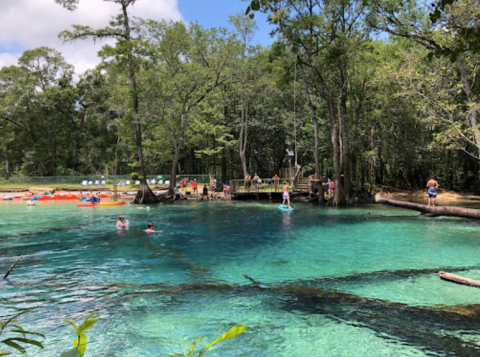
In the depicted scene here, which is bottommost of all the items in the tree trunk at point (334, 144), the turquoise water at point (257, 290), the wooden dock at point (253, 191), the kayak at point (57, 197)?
the turquoise water at point (257, 290)

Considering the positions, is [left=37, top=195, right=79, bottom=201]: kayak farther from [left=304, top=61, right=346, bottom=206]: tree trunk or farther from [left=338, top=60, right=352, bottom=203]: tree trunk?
[left=338, top=60, right=352, bottom=203]: tree trunk

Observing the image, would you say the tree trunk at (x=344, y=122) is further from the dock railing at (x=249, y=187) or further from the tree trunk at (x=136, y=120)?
the tree trunk at (x=136, y=120)

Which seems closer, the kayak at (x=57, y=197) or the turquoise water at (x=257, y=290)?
the turquoise water at (x=257, y=290)

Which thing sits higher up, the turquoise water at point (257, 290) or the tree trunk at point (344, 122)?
the tree trunk at point (344, 122)

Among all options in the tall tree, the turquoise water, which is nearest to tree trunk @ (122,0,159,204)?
the tall tree

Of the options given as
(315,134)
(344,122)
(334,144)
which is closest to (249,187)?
(315,134)

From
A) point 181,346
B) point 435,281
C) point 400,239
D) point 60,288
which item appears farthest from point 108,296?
point 400,239

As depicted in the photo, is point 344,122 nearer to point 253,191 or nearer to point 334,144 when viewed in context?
point 334,144

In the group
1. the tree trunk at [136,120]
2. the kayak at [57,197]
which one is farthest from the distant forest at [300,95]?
the kayak at [57,197]

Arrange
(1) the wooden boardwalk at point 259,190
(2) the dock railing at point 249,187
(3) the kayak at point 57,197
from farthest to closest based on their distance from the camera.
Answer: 1. (3) the kayak at point 57,197
2. (2) the dock railing at point 249,187
3. (1) the wooden boardwalk at point 259,190

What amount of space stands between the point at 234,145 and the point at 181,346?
36242 mm

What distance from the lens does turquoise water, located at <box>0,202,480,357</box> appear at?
18.8 ft

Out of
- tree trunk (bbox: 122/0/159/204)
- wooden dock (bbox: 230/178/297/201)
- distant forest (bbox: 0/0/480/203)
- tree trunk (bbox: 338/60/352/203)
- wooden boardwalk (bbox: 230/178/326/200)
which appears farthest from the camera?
wooden dock (bbox: 230/178/297/201)

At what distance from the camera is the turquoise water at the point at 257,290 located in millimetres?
5727
